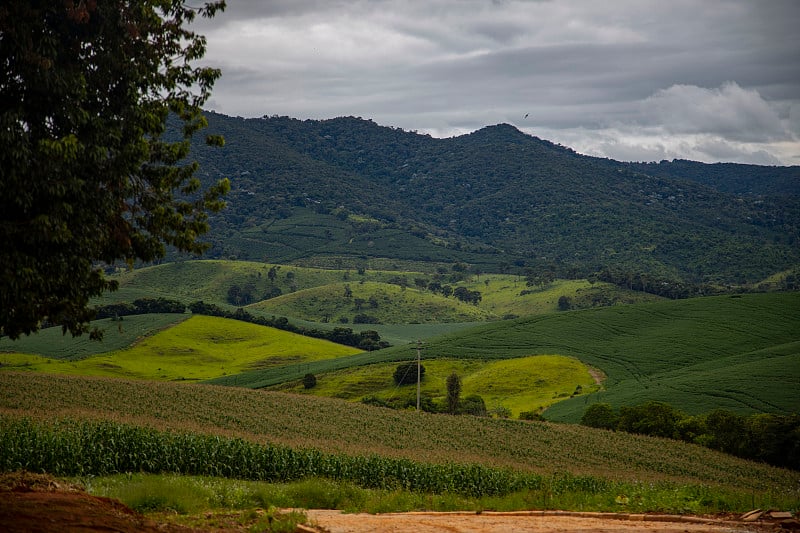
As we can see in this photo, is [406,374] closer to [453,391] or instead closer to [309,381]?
[309,381]

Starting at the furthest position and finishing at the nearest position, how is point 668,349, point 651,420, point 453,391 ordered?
point 668,349
point 453,391
point 651,420

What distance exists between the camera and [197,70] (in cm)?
1802

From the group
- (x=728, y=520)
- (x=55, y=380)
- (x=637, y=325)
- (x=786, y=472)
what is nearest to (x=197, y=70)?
(x=728, y=520)

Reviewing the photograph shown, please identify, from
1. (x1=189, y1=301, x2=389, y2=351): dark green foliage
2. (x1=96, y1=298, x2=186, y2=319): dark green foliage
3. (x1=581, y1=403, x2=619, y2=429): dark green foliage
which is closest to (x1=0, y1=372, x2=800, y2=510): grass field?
(x1=581, y1=403, x2=619, y2=429): dark green foliage

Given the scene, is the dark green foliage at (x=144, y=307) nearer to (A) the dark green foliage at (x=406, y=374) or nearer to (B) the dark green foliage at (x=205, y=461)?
(A) the dark green foliage at (x=406, y=374)

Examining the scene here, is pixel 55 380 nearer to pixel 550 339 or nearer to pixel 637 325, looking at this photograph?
pixel 550 339

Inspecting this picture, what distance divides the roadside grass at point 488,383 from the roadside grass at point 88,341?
37.5m

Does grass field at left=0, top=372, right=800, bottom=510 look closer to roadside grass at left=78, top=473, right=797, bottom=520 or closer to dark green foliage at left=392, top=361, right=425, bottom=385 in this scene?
roadside grass at left=78, top=473, right=797, bottom=520

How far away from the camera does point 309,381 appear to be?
97.2 meters

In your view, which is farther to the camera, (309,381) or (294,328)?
(294,328)

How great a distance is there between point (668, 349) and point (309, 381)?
55.1 m

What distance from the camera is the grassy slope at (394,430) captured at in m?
48.2

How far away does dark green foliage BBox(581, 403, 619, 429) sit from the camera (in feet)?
234

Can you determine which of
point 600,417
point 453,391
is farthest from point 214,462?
point 453,391
